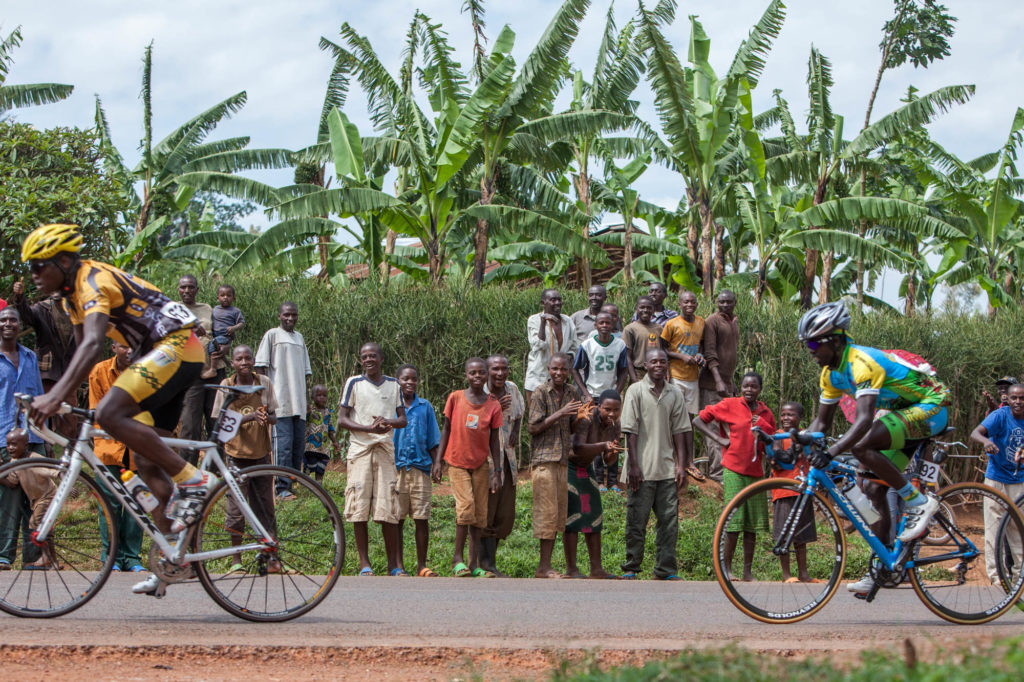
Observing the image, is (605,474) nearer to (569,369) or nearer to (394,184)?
(569,369)

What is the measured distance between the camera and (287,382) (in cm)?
1168

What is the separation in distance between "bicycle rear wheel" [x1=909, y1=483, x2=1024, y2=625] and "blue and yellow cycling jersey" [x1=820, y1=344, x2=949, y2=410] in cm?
64

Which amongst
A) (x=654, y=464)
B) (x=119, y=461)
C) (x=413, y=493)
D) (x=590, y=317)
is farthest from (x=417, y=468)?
(x=590, y=317)

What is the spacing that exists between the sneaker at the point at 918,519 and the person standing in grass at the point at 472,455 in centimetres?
399

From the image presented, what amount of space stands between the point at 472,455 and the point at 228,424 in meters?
3.79

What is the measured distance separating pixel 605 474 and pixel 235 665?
272 inches

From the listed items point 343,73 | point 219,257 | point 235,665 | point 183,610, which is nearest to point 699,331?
point 183,610

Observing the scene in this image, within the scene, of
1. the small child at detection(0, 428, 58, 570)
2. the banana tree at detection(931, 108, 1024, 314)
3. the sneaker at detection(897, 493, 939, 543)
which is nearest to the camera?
the small child at detection(0, 428, 58, 570)

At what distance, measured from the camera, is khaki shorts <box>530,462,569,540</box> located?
32.2 feet

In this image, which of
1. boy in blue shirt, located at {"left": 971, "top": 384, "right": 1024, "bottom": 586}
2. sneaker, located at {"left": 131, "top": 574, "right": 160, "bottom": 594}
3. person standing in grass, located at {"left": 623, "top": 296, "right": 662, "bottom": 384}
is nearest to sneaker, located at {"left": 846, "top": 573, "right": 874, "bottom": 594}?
boy in blue shirt, located at {"left": 971, "top": 384, "right": 1024, "bottom": 586}

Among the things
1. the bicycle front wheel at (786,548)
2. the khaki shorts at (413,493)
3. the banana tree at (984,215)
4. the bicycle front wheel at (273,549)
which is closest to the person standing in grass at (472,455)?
the khaki shorts at (413,493)

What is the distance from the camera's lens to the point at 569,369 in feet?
33.1

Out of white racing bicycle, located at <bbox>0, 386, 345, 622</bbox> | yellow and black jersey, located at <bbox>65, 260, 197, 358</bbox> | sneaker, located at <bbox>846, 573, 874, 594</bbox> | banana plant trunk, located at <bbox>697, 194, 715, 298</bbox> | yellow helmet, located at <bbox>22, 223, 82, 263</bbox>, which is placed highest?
banana plant trunk, located at <bbox>697, 194, 715, 298</bbox>

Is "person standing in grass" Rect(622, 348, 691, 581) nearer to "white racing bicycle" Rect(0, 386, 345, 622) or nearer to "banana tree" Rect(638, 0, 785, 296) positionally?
"white racing bicycle" Rect(0, 386, 345, 622)
